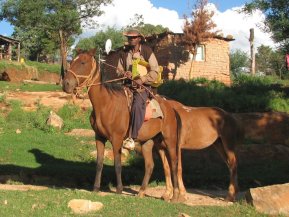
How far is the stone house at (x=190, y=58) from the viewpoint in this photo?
31.5 m

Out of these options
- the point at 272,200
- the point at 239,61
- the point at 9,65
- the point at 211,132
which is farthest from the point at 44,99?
Answer: the point at 239,61

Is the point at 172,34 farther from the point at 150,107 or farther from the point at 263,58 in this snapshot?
the point at 263,58

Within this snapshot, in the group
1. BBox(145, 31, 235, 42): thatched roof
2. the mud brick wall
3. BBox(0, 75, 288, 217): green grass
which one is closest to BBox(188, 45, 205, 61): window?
the mud brick wall

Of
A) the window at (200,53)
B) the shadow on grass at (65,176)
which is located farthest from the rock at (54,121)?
the window at (200,53)

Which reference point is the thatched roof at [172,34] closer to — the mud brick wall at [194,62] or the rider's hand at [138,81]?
the mud brick wall at [194,62]

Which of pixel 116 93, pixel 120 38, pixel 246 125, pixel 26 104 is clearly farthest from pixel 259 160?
pixel 120 38

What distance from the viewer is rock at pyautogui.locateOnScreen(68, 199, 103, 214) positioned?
7.07m

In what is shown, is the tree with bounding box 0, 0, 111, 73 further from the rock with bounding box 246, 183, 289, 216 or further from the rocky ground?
the rock with bounding box 246, 183, 289, 216

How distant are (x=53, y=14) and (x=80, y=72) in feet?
100

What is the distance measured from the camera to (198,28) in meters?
30.7

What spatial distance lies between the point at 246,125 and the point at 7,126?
29.6ft

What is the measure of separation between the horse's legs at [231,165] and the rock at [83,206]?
11.8ft

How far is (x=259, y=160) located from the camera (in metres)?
15.3

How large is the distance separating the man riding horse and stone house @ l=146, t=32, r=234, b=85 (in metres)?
22.1
